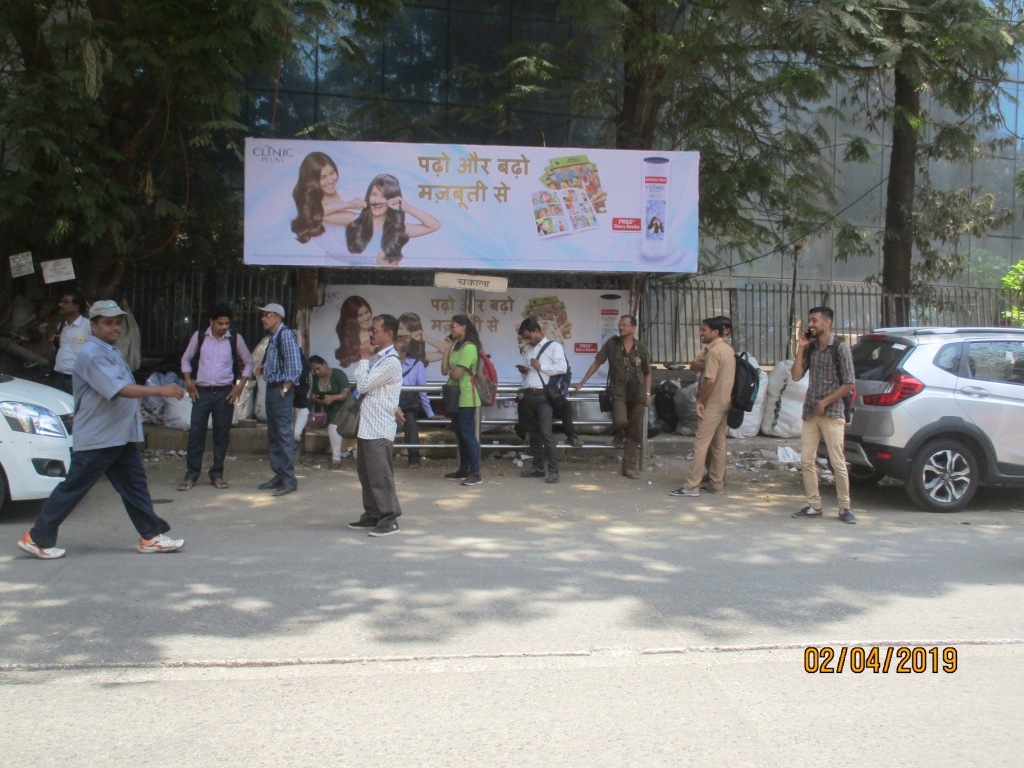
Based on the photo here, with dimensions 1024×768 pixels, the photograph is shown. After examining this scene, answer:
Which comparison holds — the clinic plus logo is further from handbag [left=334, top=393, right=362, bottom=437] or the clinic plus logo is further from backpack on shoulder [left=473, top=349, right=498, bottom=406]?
handbag [left=334, top=393, right=362, bottom=437]

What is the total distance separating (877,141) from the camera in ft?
77.9

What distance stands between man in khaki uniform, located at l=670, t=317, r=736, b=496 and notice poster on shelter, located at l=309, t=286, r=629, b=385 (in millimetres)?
2268

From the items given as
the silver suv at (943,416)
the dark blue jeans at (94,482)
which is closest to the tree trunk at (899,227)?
the silver suv at (943,416)

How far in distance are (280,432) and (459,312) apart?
335cm

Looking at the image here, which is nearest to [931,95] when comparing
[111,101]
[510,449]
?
[510,449]

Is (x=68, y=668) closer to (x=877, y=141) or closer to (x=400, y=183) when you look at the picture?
(x=400, y=183)

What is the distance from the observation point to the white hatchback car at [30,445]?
713 centimetres

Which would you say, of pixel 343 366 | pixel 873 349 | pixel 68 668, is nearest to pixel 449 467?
pixel 343 366

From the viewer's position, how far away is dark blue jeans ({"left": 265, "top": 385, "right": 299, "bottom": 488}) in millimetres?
8719

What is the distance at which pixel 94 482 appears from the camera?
6.22 m

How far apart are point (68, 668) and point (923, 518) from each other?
24.0 feet

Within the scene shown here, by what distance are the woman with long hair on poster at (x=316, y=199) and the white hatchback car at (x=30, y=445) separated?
3.28 meters
